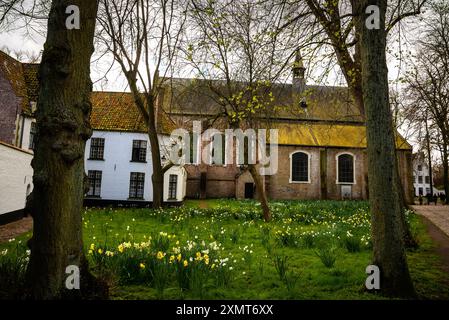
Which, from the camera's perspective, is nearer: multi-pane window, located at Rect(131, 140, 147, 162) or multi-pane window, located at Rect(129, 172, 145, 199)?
multi-pane window, located at Rect(129, 172, 145, 199)

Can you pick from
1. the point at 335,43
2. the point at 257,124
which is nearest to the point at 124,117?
the point at 257,124

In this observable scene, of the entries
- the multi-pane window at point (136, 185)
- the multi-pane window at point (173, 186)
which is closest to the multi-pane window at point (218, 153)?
the multi-pane window at point (173, 186)

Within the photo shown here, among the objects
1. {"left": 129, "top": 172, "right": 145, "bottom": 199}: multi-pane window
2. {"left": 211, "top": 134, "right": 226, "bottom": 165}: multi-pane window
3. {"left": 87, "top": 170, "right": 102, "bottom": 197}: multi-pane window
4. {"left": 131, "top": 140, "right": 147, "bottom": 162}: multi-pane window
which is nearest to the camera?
{"left": 87, "top": 170, "right": 102, "bottom": 197}: multi-pane window

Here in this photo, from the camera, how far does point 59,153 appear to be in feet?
9.56

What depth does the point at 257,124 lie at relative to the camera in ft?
41.1

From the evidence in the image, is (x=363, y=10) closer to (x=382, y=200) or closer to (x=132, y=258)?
(x=382, y=200)

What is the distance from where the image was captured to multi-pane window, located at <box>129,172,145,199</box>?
73.9 ft

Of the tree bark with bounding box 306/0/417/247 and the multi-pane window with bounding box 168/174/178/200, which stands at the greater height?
the tree bark with bounding box 306/0/417/247

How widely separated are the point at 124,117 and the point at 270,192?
16.0 meters

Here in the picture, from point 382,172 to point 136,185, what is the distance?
2093 cm

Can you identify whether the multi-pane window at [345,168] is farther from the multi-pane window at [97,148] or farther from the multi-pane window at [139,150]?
the multi-pane window at [97,148]

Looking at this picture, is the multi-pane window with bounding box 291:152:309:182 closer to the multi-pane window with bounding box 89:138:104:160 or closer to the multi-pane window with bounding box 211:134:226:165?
the multi-pane window with bounding box 211:134:226:165

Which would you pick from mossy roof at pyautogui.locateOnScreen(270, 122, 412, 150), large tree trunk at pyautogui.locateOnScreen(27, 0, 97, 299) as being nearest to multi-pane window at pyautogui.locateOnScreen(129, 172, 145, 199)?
mossy roof at pyautogui.locateOnScreen(270, 122, 412, 150)

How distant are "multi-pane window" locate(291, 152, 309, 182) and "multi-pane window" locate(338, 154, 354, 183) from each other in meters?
3.51
